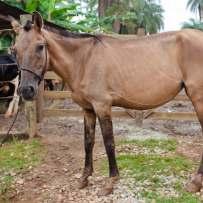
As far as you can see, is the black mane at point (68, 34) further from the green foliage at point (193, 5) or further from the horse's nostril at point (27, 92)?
the green foliage at point (193, 5)

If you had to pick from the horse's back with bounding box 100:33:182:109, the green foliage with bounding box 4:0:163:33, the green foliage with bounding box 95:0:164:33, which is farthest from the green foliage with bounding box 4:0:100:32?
the horse's back with bounding box 100:33:182:109

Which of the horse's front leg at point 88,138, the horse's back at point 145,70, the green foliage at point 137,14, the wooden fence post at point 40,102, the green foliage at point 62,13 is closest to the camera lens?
the horse's back at point 145,70

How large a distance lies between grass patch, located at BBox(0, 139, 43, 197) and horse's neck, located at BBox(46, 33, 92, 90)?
1541 millimetres

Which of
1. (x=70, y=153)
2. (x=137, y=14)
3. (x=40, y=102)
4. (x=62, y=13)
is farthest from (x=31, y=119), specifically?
(x=137, y=14)

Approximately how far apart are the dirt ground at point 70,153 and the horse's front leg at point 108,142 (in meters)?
0.11

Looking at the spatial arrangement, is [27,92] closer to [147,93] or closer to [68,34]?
[68,34]

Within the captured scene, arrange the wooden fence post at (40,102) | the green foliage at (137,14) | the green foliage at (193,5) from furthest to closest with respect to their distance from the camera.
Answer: the green foliage at (193,5) → the green foliage at (137,14) → the wooden fence post at (40,102)

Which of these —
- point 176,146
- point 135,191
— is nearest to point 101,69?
point 135,191

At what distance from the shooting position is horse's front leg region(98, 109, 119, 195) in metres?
3.86

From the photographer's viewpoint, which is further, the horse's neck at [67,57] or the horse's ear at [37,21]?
A: the horse's neck at [67,57]

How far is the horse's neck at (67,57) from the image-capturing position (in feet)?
12.8

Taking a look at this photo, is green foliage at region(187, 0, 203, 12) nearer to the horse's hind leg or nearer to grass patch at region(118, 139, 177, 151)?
grass patch at region(118, 139, 177, 151)

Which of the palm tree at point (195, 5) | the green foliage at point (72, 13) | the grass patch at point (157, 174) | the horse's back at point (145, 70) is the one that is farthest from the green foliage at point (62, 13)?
the palm tree at point (195, 5)

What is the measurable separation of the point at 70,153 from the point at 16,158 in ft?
2.53
